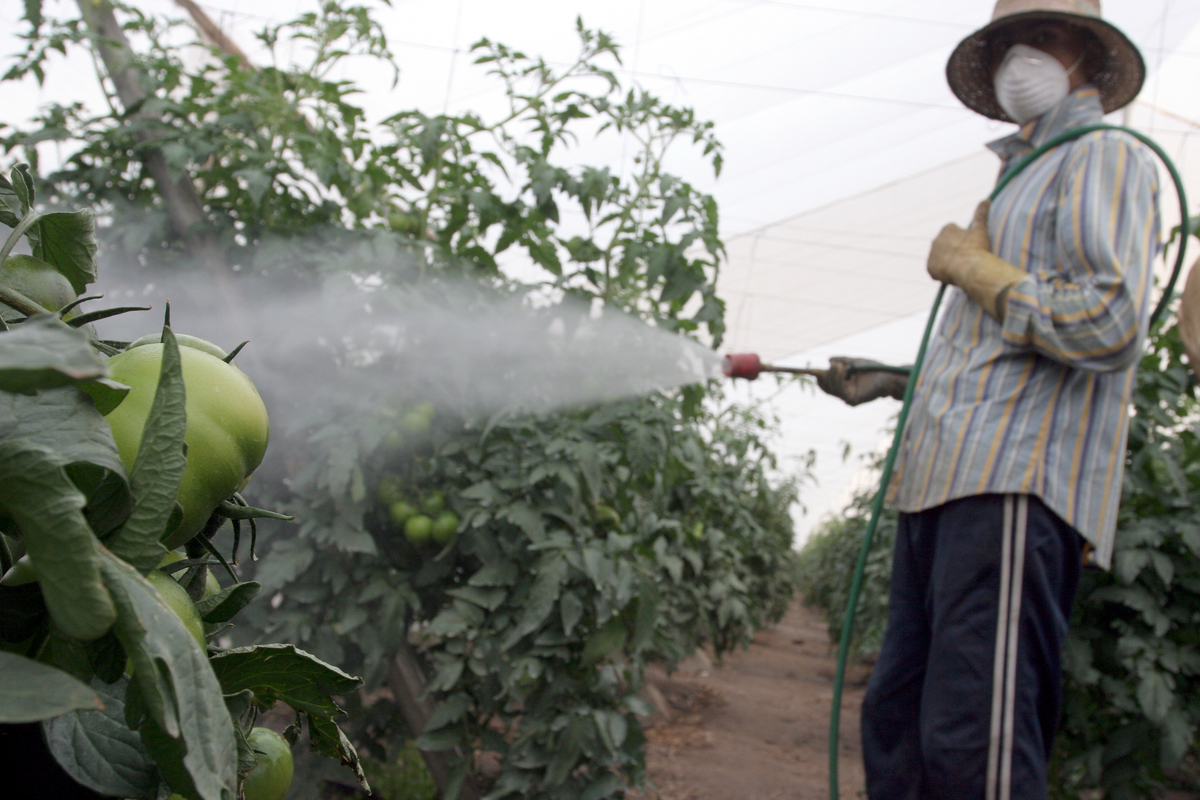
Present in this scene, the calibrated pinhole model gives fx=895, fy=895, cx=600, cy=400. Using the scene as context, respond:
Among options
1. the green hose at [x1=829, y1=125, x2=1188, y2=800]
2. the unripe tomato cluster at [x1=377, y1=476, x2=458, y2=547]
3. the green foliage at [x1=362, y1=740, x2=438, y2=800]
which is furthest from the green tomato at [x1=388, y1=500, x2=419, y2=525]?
the green hose at [x1=829, y1=125, x2=1188, y2=800]

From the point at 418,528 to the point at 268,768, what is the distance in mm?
1488

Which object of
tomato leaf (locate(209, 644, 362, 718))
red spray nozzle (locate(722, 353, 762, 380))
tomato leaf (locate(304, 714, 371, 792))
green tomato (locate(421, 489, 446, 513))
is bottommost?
green tomato (locate(421, 489, 446, 513))

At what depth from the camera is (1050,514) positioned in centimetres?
154

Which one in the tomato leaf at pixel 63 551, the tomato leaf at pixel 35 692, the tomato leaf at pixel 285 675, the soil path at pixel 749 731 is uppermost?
the tomato leaf at pixel 63 551

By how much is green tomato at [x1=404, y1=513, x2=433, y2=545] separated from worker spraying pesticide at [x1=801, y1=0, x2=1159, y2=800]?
3.10 feet

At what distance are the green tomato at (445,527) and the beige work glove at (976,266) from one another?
107 cm

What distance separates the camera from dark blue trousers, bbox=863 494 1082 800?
147cm

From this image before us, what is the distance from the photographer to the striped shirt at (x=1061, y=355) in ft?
4.95

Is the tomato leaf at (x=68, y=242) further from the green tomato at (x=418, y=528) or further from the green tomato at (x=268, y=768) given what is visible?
the green tomato at (x=418, y=528)

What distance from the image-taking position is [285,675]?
29cm

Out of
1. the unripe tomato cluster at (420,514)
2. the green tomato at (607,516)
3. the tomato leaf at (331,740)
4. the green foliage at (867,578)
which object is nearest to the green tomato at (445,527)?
the unripe tomato cluster at (420,514)

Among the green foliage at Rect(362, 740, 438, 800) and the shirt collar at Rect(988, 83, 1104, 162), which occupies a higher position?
the shirt collar at Rect(988, 83, 1104, 162)

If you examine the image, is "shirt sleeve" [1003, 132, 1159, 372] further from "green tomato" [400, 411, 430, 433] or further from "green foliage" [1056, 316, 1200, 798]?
"green tomato" [400, 411, 430, 433]

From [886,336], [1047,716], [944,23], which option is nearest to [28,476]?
[1047,716]
